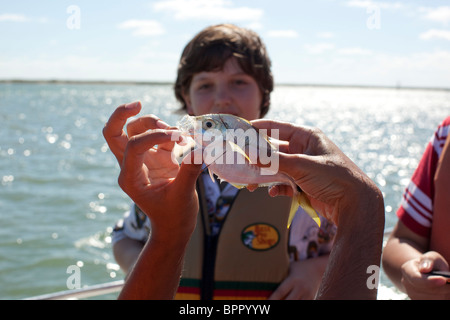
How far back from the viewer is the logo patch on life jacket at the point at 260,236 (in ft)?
9.96

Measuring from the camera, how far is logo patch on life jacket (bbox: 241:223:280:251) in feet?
9.96

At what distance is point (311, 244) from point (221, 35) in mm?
1696

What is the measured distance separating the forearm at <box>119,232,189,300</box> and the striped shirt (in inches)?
61.4

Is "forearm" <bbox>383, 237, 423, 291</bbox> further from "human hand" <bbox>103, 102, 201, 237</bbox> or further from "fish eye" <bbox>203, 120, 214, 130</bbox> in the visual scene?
"fish eye" <bbox>203, 120, 214, 130</bbox>

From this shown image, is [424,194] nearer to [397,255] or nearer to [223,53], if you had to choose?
[397,255]

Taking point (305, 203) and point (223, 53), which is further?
point (223, 53)

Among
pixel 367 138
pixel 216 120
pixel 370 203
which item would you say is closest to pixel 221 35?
pixel 216 120

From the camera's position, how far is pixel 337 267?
1616 millimetres

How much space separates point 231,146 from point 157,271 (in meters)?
0.68

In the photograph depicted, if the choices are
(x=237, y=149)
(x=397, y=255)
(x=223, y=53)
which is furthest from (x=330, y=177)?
(x=223, y=53)

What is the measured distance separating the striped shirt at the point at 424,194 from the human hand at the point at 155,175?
155cm

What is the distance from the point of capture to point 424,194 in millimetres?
2771

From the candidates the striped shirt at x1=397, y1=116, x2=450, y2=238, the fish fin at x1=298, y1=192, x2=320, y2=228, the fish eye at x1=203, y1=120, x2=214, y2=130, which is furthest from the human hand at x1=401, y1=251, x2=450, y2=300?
the fish eye at x1=203, y1=120, x2=214, y2=130
